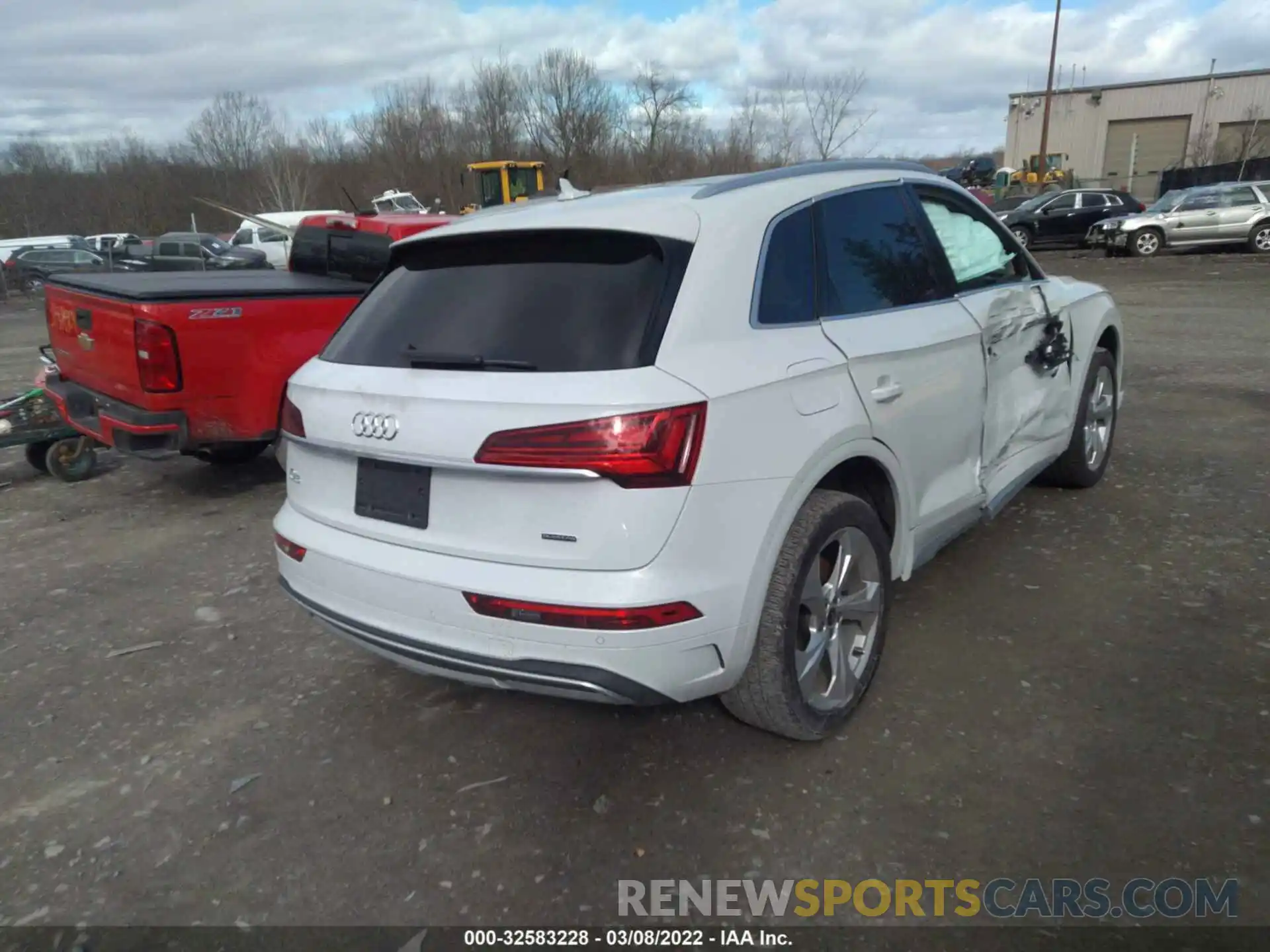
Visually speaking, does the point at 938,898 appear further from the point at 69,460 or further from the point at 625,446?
the point at 69,460

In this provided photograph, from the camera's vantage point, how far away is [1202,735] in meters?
2.97

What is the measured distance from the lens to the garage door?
181 ft

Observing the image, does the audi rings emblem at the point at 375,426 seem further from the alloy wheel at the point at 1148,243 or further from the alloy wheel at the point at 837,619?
the alloy wheel at the point at 1148,243

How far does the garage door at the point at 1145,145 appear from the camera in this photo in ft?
181

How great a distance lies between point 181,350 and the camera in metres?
5.18

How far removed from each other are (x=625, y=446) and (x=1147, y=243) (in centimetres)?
2462

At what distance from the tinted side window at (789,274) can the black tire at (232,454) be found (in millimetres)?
4623

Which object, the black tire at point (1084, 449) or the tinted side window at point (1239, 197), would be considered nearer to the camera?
the black tire at point (1084, 449)

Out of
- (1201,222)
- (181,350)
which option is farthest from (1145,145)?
(181,350)

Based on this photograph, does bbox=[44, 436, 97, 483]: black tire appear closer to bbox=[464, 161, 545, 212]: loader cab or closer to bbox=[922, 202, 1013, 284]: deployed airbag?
bbox=[922, 202, 1013, 284]: deployed airbag

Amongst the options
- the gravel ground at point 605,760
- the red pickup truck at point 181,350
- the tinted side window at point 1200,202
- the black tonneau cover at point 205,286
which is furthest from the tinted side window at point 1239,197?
the red pickup truck at point 181,350

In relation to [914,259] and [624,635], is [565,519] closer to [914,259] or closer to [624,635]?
[624,635]

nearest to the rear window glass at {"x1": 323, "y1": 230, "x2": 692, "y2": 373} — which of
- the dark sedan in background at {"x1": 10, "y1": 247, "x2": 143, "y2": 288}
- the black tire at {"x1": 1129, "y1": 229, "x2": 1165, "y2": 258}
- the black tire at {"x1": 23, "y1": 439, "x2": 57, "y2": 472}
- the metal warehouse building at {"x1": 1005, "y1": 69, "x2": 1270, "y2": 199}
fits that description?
the black tire at {"x1": 23, "y1": 439, "x2": 57, "y2": 472}

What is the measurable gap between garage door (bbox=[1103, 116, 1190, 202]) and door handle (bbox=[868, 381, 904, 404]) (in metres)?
59.9
